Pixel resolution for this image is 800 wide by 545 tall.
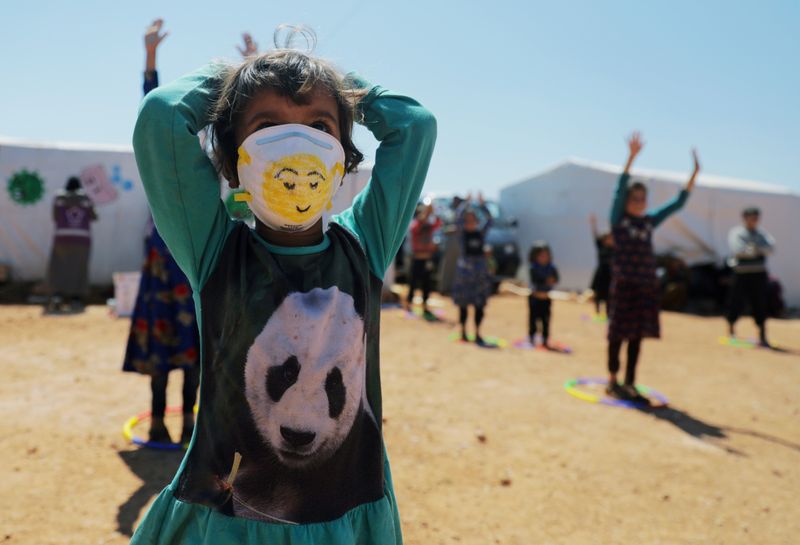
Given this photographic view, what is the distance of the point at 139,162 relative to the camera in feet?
4.58

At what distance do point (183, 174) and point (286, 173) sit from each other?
219 millimetres

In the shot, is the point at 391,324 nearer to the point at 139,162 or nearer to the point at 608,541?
the point at 608,541

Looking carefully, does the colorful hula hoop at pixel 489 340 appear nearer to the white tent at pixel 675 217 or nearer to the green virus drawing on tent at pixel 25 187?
the white tent at pixel 675 217

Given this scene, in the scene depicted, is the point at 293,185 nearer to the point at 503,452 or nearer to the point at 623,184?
the point at 503,452

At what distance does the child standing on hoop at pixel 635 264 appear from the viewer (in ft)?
18.7

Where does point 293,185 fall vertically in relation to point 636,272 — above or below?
above

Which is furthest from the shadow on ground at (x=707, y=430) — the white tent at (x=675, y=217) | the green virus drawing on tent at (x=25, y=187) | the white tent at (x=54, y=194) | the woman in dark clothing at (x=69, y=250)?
Answer: the green virus drawing on tent at (x=25, y=187)

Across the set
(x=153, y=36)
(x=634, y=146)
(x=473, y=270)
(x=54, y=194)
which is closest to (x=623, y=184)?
(x=634, y=146)

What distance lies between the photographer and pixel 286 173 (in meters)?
1.44

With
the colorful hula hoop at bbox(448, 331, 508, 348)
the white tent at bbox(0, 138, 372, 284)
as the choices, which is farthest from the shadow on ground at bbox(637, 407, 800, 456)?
the white tent at bbox(0, 138, 372, 284)

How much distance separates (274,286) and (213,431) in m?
0.34

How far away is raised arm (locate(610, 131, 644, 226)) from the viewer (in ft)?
17.5

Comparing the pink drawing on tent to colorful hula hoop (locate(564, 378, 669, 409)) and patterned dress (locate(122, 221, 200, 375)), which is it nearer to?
patterned dress (locate(122, 221, 200, 375))

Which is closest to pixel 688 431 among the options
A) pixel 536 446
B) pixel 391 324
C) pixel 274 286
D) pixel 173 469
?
pixel 536 446
